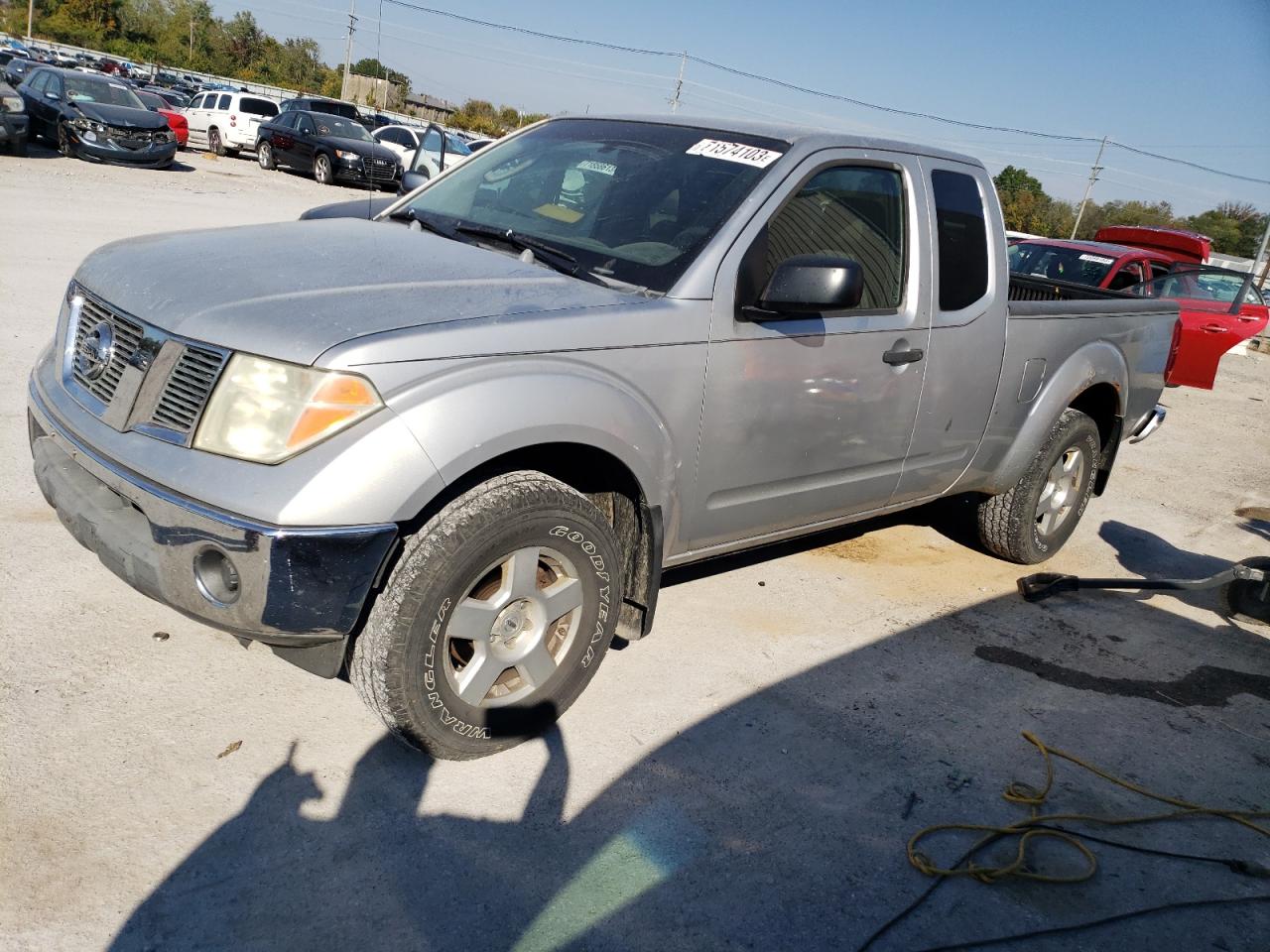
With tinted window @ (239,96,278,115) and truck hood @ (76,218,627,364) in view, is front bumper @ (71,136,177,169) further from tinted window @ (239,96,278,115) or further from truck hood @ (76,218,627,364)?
truck hood @ (76,218,627,364)

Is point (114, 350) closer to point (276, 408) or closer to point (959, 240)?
point (276, 408)

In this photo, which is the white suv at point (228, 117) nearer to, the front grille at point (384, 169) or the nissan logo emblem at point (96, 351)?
the front grille at point (384, 169)

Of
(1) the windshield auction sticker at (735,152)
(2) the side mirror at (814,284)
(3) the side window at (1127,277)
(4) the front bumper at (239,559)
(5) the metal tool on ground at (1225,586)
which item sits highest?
(1) the windshield auction sticker at (735,152)

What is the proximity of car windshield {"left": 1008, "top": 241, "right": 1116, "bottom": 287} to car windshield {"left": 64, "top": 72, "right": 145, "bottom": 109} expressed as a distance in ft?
53.8

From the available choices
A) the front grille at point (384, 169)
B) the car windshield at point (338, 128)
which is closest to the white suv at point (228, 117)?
the car windshield at point (338, 128)

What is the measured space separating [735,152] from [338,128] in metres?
21.5

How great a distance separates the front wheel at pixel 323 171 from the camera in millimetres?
22047

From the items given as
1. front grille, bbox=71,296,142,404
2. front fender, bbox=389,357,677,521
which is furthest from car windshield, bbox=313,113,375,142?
front fender, bbox=389,357,677,521

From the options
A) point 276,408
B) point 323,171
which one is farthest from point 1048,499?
point 323,171

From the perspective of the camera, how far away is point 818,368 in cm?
355

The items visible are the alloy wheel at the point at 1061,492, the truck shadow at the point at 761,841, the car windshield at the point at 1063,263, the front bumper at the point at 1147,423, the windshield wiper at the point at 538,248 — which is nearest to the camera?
the truck shadow at the point at 761,841

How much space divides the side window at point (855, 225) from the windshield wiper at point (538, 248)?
0.65 meters

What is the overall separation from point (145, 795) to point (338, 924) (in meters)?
0.70

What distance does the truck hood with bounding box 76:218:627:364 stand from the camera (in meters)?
2.58
